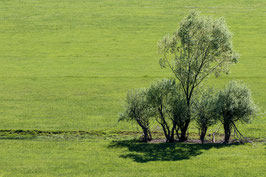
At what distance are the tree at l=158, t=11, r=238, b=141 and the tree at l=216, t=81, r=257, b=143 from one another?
1911 mm

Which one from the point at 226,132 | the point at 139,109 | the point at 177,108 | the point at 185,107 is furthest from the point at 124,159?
the point at 226,132

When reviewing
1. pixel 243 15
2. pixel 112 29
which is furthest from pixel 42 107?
pixel 243 15

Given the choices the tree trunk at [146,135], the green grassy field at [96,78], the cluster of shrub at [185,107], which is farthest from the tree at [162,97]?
the green grassy field at [96,78]

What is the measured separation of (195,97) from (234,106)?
10.8 feet

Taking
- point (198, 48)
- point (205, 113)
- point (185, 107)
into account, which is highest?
point (198, 48)

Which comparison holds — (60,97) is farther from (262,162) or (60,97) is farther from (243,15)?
(243,15)

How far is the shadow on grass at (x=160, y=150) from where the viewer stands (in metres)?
33.2

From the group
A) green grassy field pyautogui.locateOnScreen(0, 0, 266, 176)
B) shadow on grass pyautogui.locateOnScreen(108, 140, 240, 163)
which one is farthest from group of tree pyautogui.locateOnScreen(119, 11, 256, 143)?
green grassy field pyautogui.locateOnScreen(0, 0, 266, 176)

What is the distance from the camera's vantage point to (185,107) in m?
36.8

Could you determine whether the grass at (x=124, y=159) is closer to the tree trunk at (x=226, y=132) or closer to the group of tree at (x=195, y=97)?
the tree trunk at (x=226, y=132)

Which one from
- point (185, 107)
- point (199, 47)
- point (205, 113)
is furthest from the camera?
point (185, 107)

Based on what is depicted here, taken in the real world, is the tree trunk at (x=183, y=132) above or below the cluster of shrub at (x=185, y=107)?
below

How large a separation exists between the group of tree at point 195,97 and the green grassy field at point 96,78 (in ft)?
6.58

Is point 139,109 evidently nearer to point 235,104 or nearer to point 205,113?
point 205,113
